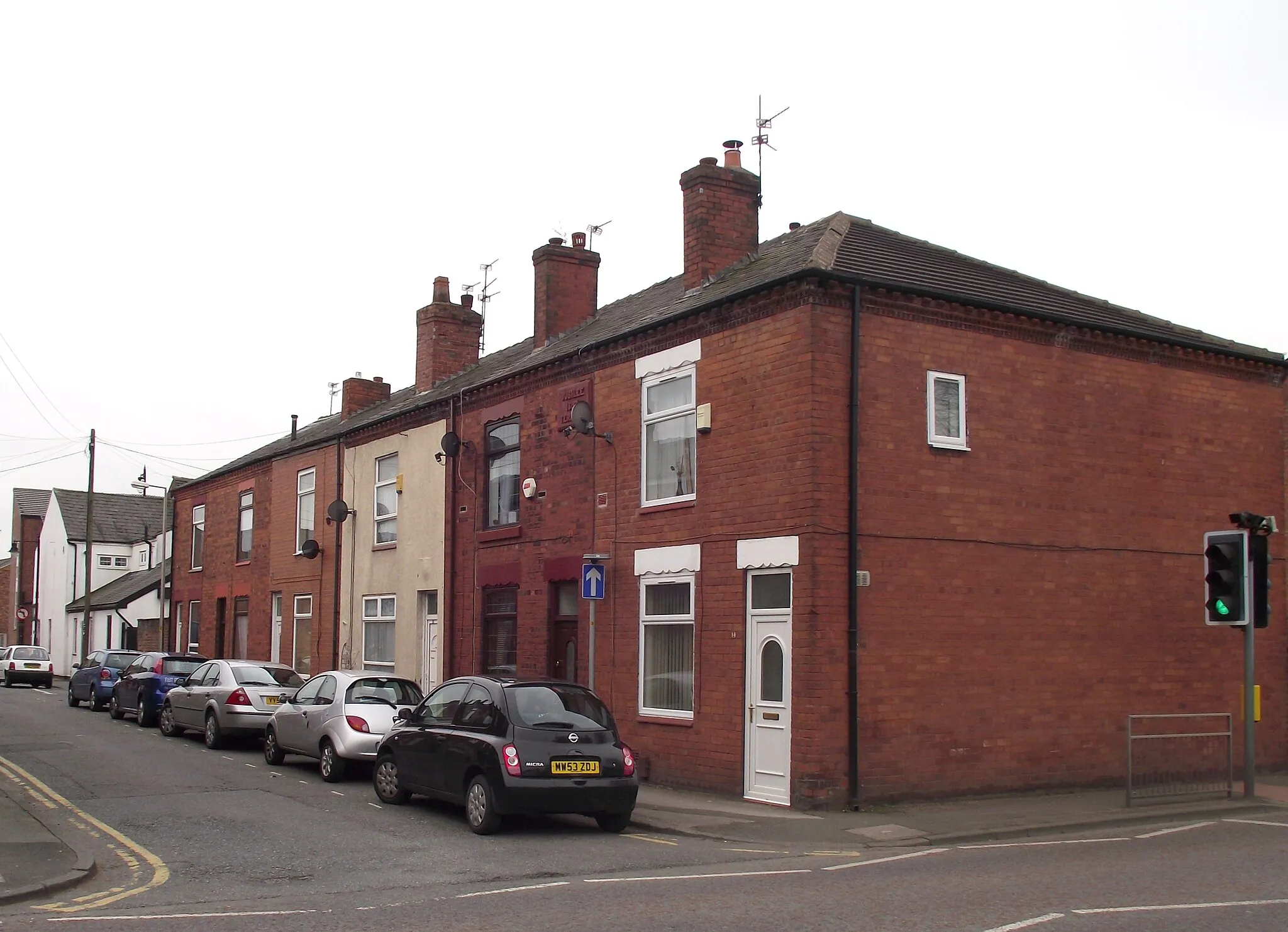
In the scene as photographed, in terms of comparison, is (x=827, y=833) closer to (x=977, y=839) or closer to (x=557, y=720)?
(x=977, y=839)

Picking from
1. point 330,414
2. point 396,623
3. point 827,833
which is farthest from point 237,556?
point 827,833

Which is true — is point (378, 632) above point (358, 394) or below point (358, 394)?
below

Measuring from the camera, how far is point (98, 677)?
29312mm

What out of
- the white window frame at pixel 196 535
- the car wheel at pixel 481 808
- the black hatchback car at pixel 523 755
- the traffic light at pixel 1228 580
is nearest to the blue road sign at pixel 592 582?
the black hatchback car at pixel 523 755

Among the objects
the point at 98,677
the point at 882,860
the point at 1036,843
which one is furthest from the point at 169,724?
the point at 1036,843

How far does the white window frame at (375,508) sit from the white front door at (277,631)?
6037 mm

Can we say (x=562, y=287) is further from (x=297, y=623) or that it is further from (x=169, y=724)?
(x=297, y=623)

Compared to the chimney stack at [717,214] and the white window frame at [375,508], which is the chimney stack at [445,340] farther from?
the chimney stack at [717,214]

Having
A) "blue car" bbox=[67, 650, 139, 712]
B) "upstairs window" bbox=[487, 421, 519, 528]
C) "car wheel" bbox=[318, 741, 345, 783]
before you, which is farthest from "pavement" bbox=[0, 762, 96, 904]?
"blue car" bbox=[67, 650, 139, 712]

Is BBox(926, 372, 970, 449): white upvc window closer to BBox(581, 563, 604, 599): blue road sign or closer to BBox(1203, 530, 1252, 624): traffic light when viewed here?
BBox(1203, 530, 1252, 624): traffic light

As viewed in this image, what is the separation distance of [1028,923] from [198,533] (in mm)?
33032

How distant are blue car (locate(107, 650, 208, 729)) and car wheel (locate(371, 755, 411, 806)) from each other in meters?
10.8

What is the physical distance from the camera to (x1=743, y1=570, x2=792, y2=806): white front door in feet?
48.0

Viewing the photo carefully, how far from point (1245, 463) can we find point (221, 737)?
16536mm
